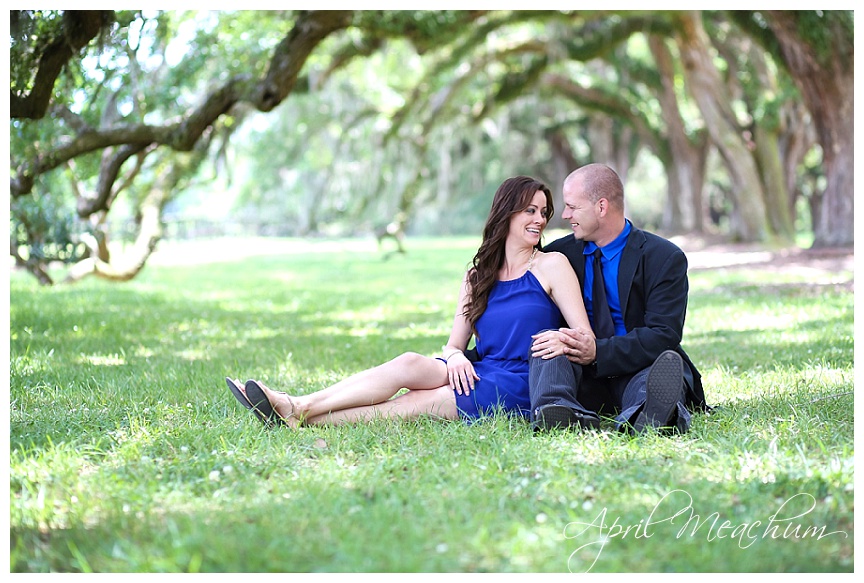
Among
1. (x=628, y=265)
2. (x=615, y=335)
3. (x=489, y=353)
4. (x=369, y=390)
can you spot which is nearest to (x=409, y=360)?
(x=369, y=390)

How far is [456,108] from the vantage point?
21.0 meters

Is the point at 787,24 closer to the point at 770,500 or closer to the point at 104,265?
the point at 104,265

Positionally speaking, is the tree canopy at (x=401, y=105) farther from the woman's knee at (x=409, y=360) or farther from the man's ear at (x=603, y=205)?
the man's ear at (x=603, y=205)

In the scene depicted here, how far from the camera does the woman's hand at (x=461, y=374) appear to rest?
4.46 meters

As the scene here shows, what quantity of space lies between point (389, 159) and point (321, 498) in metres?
21.2

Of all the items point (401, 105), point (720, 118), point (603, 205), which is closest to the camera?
point (603, 205)

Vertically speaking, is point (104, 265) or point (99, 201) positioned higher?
point (99, 201)

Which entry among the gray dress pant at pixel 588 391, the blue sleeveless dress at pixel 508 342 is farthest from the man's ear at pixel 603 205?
the gray dress pant at pixel 588 391

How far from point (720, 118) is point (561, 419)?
16.1m

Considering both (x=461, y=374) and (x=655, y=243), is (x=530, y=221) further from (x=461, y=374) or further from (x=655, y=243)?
(x=461, y=374)
